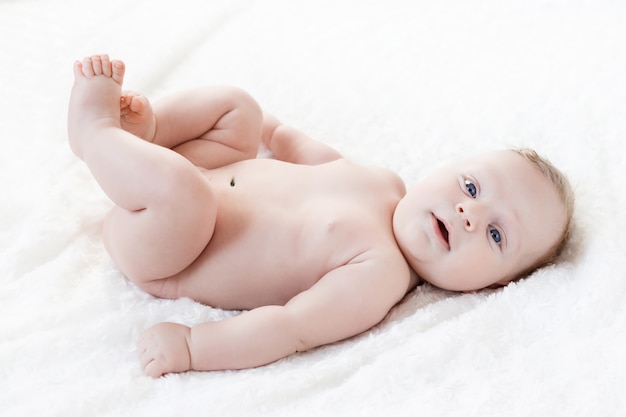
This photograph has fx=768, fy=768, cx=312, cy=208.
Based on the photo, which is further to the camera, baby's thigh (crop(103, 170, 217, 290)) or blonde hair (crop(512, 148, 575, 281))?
blonde hair (crop(512, 148, 575, 281))

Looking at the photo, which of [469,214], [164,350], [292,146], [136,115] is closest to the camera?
[164,350]

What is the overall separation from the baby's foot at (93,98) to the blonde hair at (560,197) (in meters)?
0.78

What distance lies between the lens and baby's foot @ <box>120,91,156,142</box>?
58.7 inches

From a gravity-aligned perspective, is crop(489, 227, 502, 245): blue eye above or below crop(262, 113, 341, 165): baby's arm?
above

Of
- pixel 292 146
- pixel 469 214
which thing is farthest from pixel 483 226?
pixel 292 146

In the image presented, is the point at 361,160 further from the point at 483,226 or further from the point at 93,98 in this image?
the point at 93,98

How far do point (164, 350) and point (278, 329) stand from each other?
191 mm

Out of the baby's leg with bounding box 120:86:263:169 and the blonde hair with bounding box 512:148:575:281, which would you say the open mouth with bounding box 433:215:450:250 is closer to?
the blonde hair with bounding box 512:148:575:281

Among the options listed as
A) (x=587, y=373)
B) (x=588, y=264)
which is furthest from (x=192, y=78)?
(x=587, y=373)

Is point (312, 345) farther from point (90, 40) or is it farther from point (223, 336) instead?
point (90, 40)

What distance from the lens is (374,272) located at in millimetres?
1376

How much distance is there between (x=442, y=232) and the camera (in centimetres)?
147

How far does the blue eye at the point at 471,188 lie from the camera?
1.46m

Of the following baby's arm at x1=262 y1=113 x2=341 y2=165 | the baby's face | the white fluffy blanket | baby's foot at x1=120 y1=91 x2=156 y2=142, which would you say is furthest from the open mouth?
baby's foot at x1=120 y1=91 x2=156 y2=142
